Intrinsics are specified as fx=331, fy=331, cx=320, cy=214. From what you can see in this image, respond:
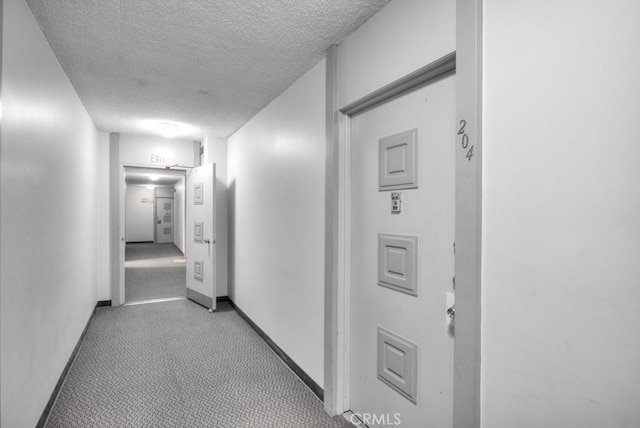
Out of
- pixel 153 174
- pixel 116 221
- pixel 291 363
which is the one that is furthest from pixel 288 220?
pixel 153 174

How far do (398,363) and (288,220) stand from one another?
5.11ft

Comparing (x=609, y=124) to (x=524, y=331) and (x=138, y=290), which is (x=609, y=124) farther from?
(x=138, y=290)

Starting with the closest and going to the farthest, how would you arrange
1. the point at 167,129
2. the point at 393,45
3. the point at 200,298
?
1. the point at 393,45
2. the point at 167,129
3. the point at 200,298

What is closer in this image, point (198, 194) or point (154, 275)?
point (198, 194)

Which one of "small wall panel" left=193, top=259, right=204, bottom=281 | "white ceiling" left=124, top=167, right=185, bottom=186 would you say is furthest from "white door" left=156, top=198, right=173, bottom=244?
"small wall panel" left=193, top=259, right=204, bottom=281

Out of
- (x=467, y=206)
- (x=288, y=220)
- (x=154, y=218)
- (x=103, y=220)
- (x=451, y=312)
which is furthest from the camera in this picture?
(x=154, y=218)

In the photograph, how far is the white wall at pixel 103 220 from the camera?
4.50 m

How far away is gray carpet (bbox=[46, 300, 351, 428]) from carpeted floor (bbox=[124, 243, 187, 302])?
145cm

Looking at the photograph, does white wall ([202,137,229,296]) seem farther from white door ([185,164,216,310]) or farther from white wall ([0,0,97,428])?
white wall ([0,0,97,428])

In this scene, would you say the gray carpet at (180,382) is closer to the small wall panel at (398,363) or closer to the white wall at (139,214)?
the small wall panel at (398,363)

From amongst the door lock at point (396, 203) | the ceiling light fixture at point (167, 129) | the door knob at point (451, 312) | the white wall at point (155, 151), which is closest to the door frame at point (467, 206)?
the door knob at point (451, 312)

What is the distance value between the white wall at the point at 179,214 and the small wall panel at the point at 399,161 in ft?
32.9

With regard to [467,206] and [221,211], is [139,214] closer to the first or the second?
[221,211]

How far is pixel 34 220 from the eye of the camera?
1867mm
